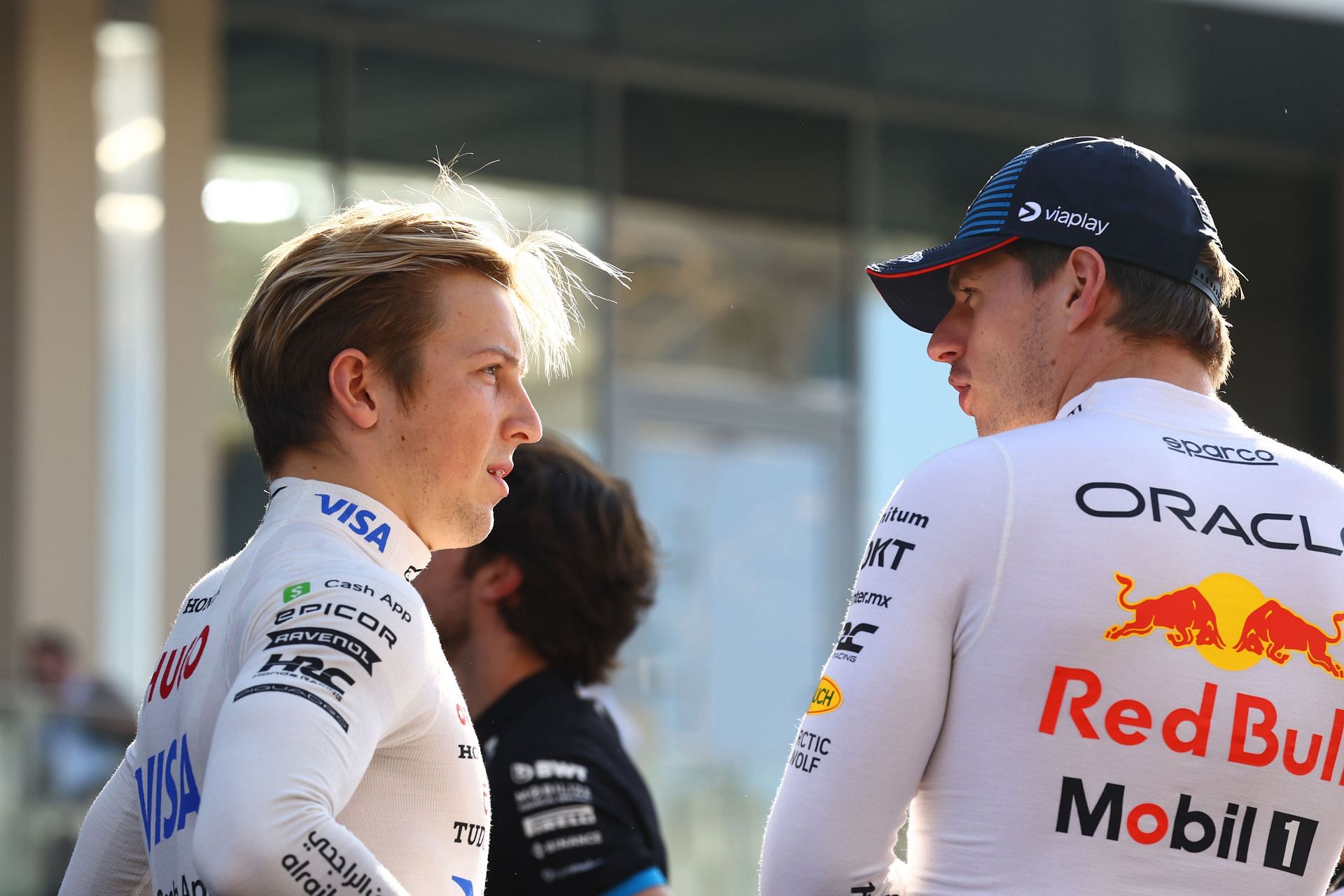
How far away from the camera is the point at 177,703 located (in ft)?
7.48

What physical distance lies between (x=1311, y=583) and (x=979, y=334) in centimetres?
57

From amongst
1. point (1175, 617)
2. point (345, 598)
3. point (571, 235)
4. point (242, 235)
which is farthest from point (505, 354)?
point (571, 235)

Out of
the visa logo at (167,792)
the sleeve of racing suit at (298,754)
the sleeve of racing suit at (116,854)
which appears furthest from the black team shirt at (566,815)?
the sleeve of racing suit at (298,754)

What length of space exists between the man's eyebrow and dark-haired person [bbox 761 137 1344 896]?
0.54 meters

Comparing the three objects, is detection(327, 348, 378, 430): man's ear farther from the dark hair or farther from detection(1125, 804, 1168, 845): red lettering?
the dark hair

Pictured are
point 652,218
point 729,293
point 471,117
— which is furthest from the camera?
point 729,293

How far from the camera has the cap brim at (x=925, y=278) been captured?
260 centimetres

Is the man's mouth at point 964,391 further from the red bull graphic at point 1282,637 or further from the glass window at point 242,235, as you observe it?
the glass window at point 242,235

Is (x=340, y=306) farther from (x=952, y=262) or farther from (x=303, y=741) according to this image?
(x=952, y=262)

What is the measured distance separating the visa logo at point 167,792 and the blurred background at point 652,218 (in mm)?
7458

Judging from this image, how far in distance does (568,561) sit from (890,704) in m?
1.52

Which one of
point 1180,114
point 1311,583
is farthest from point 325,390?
point 1180,114

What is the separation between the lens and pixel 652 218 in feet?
41.5

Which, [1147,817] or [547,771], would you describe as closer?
[1147,817]
